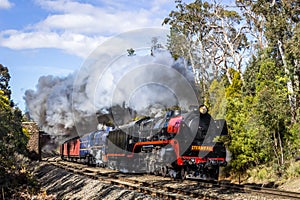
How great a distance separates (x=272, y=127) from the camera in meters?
20.6

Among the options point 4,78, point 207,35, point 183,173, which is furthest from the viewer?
point 4,78

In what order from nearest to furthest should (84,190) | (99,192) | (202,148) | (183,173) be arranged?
(99,192)
(84,190)
(202,148)
(183,173)

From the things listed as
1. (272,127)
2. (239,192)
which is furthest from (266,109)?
(239,192)

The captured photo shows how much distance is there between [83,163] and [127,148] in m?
12.3

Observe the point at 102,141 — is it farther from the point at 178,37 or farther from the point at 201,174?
the point at 178,37

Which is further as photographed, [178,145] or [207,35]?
[207,35]

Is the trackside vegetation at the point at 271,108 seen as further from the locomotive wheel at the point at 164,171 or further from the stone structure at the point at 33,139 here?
the stone structure at the point at 33,139

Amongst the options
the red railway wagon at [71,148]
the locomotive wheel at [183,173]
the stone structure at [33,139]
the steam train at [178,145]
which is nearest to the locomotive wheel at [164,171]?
the steam train at [178,145]

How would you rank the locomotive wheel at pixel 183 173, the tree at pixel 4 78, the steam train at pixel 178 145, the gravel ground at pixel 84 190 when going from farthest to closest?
the tree at pixel 4 78 < the locomotive wheel at pixel 183 173 < the steam train at pixel 178 145 < the gravel ground at pixel 84 190

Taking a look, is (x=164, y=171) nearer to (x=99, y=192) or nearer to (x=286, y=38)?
(x=99, y=192)

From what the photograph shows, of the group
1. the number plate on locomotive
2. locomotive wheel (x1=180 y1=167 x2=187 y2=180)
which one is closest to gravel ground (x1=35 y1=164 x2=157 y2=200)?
locomotive wheel (x1=180 y1=167 x2=187 y2=180)

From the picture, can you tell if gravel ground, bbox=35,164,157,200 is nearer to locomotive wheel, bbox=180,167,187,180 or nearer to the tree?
locomotive wheel, bbox=180,167,187,180

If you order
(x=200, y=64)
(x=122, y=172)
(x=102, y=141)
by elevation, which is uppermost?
(x=200, y=64)

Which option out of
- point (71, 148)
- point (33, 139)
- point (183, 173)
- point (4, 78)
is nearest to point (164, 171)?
point (183, 173)
